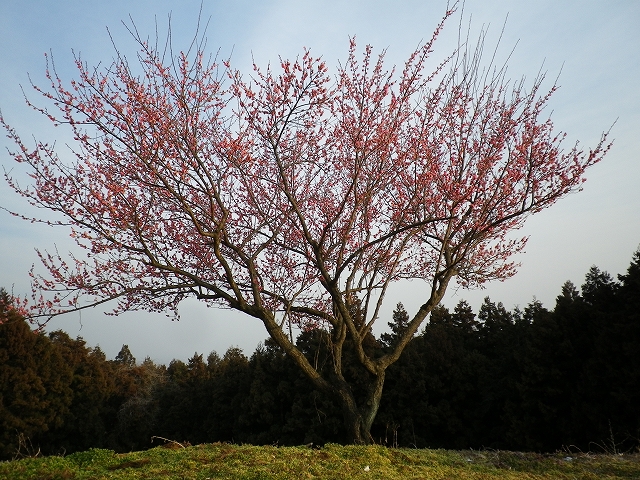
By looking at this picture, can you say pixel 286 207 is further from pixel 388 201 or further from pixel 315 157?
pixel 388 201

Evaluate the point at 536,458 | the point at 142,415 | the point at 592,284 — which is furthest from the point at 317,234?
the point at 142,415

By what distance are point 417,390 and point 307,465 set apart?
49.1ft

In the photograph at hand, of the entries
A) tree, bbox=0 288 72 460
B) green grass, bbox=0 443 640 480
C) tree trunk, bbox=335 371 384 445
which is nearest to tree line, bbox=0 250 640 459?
tree, bbox=0 288 72 460

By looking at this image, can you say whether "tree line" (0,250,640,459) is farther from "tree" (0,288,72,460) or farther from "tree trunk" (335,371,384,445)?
"tree trunk" (335,371,384,445)

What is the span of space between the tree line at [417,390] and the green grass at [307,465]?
4974 mm

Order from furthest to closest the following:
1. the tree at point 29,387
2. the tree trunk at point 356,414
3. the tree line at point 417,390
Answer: the tree at point 29,387 < the tree line at point 417,390 < the tree trunk at point 356,414

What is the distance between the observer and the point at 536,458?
5297 mm

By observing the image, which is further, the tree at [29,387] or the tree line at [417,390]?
the tree at [29,387]

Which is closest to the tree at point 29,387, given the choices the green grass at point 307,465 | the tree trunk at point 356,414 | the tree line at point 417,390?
the tree line at point 417,390

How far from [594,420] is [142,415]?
1963 cm

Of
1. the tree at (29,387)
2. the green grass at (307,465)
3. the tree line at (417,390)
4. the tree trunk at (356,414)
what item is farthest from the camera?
the tree at (29,387)

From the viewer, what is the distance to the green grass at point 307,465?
11.4 ft

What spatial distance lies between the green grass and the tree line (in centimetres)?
497

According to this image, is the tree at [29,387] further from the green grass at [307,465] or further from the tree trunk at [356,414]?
the green grass at [307,465]
